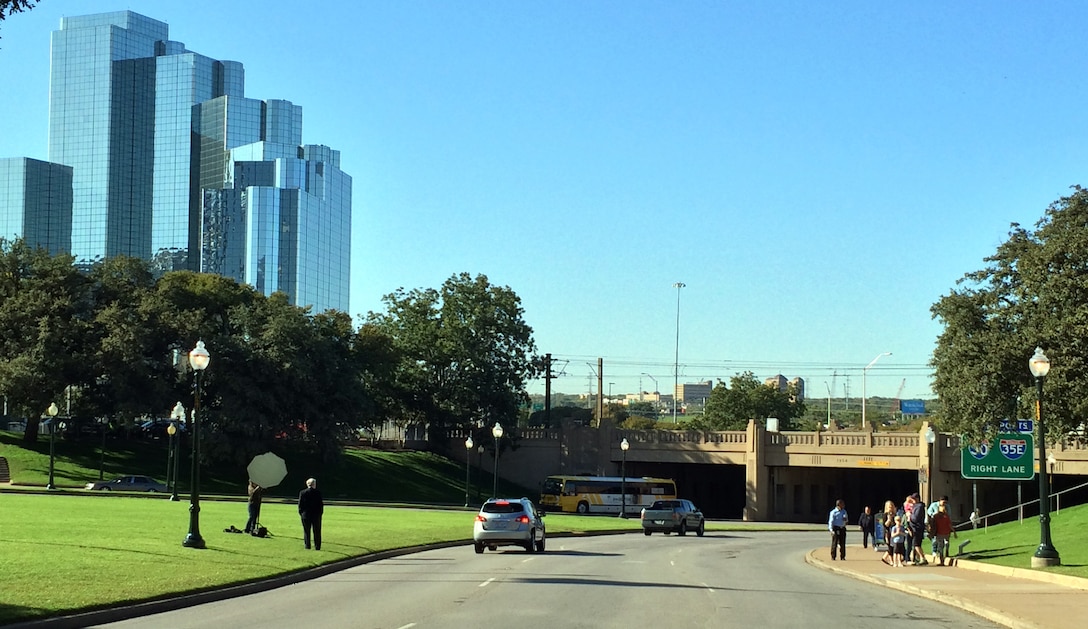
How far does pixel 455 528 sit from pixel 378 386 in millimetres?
51073

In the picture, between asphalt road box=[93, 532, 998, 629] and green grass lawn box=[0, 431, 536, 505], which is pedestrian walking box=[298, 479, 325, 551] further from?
green grass lawn box=[0, 431, 536, 505]

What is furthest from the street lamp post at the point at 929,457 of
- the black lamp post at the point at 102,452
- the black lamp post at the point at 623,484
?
the black lamp post at the point at 102,452

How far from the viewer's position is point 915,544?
104 feet

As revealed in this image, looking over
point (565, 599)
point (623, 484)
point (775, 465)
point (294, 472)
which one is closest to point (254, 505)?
point (565, 599)

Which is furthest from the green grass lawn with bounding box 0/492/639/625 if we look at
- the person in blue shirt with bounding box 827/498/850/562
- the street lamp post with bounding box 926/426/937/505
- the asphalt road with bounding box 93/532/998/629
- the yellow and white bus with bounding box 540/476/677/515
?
the yellow and white bus with bounding box 540/476/677/515

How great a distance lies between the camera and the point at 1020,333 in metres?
37.0

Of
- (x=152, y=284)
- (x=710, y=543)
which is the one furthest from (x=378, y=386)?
(x=710, y=543)

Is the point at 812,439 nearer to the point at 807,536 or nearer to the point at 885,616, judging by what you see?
the point at 807,536

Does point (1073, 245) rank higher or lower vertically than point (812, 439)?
higher

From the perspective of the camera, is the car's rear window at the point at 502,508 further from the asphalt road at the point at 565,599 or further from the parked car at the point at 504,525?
the asphalt road at the point at 565,599

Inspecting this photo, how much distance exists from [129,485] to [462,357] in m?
31.4

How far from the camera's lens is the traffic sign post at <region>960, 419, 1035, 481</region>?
36656mm

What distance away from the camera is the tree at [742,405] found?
388 ft

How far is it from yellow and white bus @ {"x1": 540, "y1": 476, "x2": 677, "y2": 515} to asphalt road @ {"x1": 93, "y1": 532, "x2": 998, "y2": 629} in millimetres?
44776
